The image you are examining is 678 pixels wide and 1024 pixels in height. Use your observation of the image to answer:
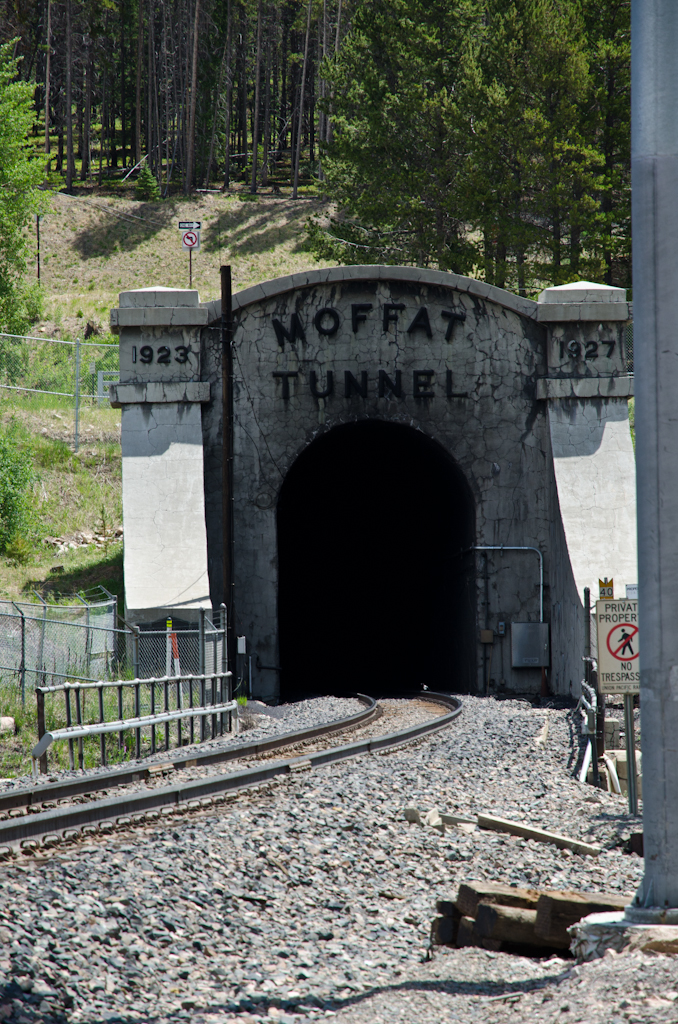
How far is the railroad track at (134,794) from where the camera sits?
25.8ft

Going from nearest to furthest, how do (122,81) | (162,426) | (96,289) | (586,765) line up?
(586,765) < (162,426) < (96,289) < (122,81)

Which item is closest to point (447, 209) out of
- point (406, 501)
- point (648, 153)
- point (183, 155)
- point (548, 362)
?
point (406, 501)

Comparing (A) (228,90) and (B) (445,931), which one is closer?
(B) (445,931)

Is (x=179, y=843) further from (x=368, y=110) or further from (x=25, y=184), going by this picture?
(x=368, y=110)

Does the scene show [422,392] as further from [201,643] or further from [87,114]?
[87,114]

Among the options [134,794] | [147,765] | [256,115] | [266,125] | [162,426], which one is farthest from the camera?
[266,125]

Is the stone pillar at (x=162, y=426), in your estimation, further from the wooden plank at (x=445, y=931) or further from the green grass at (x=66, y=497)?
the wooden plank at (x=445, y=931)

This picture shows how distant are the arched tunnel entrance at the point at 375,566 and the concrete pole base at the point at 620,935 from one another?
17.3 m

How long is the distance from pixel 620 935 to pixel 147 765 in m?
6.62

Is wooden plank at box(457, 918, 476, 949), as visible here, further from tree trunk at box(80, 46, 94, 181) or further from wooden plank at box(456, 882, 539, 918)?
tree trunk at box(80, 46, 94, 181)

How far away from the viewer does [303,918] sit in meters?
6.79

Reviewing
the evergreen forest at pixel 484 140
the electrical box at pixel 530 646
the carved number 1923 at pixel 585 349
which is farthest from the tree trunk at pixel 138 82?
the electrical box at pixel 530 646

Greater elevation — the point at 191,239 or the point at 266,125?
the point at 266,125

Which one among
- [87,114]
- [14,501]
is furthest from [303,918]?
[87,114]
